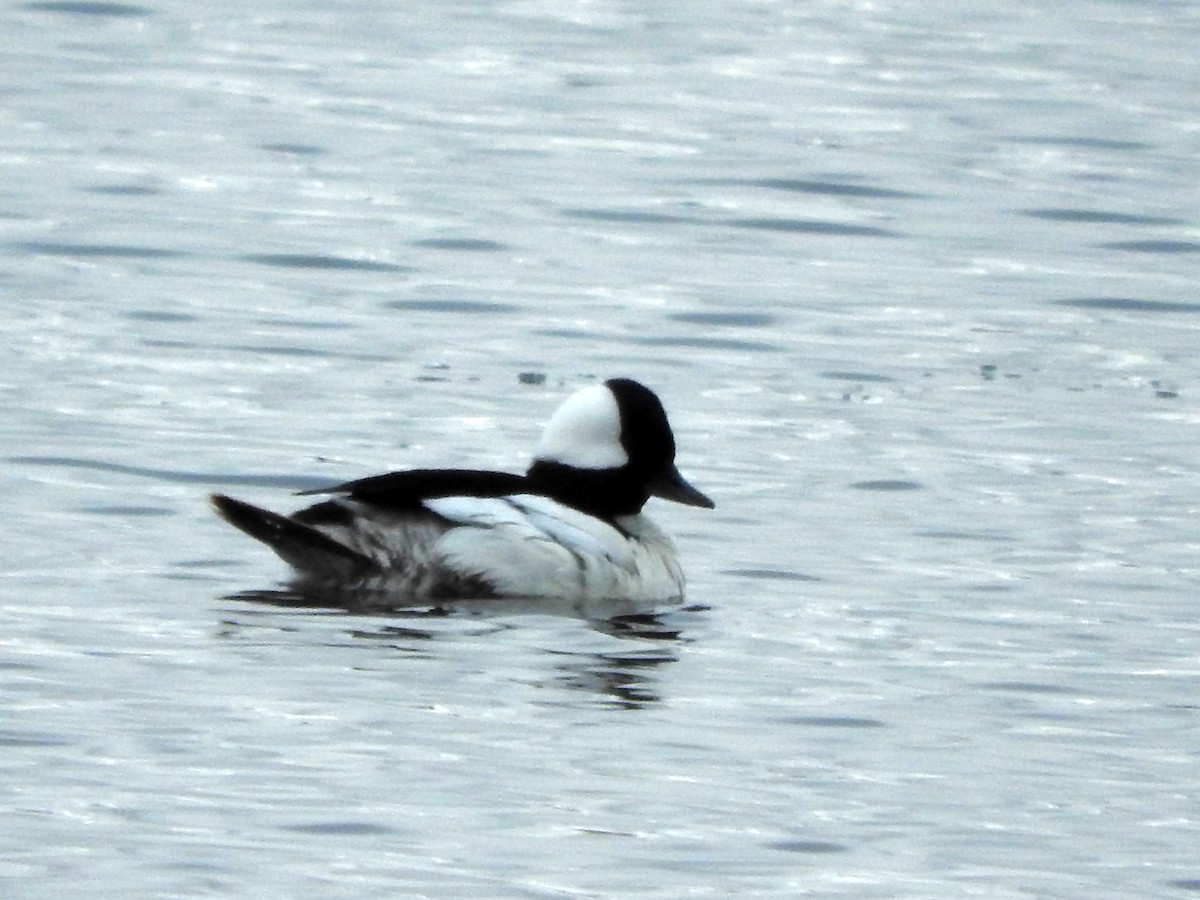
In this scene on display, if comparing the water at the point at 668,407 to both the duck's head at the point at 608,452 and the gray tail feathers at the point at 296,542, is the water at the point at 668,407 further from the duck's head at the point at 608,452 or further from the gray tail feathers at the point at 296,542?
the duck's head at the point at 608,452

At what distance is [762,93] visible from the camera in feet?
76.3

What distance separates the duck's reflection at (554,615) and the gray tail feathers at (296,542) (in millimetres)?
77

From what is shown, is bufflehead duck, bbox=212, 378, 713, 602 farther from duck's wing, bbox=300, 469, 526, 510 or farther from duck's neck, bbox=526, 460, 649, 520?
duck's neck, bbox=526, 460, 649, 520

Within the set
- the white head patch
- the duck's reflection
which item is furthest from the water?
the white head patch

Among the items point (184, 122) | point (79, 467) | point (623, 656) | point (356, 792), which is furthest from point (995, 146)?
point (356, 792)

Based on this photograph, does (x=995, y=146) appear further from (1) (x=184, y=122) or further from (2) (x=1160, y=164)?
(1) (x=184, y=122)

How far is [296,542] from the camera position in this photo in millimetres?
10203

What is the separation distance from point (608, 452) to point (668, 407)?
3057 mm

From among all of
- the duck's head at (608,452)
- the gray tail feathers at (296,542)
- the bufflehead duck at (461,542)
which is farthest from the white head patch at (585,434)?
the gray tail feathers at (296,542)

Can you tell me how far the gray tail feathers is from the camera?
1006 cm

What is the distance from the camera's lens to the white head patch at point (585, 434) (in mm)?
11016

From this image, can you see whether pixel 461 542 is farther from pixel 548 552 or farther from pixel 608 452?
pixel 608 452

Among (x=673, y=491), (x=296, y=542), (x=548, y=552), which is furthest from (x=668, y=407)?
(x=296, y=542)

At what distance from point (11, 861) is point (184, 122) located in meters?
14.1
